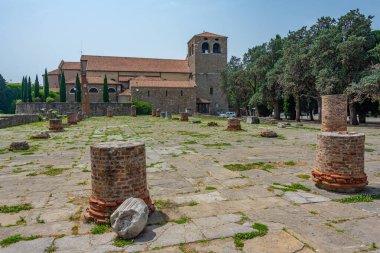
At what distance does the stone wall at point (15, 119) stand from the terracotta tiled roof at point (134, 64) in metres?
26.6

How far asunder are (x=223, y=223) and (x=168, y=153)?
6638mm

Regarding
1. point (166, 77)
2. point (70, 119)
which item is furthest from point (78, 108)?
point (70, 119)

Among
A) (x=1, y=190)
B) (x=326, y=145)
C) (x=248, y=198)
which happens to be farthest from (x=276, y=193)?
(x=1, y=190)

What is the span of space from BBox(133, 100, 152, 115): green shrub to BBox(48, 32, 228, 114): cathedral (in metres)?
1.41

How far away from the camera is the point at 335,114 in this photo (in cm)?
1087

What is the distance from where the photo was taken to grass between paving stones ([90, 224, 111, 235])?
4.30m

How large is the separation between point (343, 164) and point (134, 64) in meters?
57.1

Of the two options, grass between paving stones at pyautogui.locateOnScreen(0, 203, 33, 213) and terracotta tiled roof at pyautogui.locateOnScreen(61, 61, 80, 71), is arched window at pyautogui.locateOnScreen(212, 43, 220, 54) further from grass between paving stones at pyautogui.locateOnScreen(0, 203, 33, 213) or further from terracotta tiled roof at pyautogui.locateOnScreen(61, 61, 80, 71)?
grass between paving stones at pyautogui.locateOnScreen(0, 203, 33, 213)

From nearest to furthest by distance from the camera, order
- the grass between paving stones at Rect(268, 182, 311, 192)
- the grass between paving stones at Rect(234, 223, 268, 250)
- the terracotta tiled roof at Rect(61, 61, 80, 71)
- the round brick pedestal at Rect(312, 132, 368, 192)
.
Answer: the grass between paving stones at Rect(234, 223, 268, 250) < the round brick pedestal at Rect(312, 132, 368, 192) < the grass between paving stones at Rect(268, 182, 311, 192) < the terracotta tiled roof at Rect(61, 61, 80, 71)

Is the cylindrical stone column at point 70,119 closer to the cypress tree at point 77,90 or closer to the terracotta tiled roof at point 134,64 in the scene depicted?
the cypress tree at point 77,90

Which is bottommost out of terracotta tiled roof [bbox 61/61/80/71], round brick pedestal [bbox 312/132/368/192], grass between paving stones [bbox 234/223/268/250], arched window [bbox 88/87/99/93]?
grass between paving stones [bbox 234/223/268/250]

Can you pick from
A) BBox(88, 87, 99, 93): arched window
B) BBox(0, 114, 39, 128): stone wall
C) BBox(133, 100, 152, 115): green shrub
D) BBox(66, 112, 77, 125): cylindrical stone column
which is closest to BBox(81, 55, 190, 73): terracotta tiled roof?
BBox(88, 87, 99, 93): arched window

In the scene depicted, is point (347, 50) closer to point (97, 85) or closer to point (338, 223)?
point (338, 223)

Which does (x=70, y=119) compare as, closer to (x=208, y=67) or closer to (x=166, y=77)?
(x=166, y=77)
